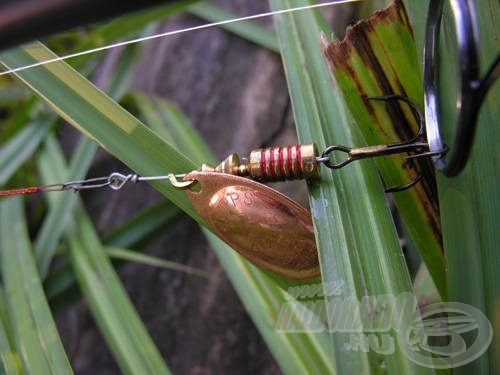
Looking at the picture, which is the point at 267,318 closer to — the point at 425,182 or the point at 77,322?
the point at 425,182

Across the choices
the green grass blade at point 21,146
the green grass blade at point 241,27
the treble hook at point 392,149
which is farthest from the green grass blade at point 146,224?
the treble hook at point 392,149

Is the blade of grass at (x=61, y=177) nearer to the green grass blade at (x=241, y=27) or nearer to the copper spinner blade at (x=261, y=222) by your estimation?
the green grass blade at (x=241, y=27)

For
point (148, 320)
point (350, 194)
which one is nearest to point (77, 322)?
point (148, 320)

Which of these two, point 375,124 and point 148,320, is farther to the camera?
point 148,320

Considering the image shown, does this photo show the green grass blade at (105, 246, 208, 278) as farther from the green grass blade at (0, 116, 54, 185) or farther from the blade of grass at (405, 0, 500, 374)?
the blade of grass at (405, 0, 500, 374)

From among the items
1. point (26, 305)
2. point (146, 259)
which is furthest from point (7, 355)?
point (146, 259)

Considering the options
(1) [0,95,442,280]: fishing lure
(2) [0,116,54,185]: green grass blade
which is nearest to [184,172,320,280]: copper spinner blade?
(1) [0,95,442,280]: fishing lure

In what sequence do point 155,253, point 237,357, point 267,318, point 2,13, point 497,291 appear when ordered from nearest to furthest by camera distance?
1. point 2,13
2. point 497,291
3. point 267,318
4. point 237,357
5. point 155,253
